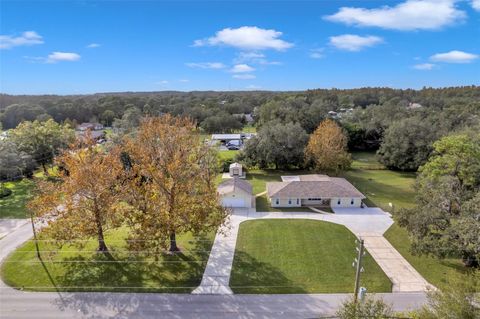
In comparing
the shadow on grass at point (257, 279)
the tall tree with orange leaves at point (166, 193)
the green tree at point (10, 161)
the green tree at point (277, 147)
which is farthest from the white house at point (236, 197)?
the green tree at point (10, 161)

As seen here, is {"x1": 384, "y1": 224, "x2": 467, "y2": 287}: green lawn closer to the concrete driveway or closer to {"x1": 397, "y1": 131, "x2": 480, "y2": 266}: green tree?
{"x1": 397, "y1": 131, "x2": 480, "y2": 266}: green tree

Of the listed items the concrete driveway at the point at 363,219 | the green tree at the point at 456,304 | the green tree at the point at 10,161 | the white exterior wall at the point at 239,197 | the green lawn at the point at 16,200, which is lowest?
the concrete driveway at the point at 363,219

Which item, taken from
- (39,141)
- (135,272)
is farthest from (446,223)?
(39,141)

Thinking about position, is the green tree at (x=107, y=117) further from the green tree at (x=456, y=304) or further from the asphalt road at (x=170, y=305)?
the green tree at (x=456, y=304)

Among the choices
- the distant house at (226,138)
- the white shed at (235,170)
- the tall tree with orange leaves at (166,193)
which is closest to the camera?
the tall tree with orange leaves at (166,193)

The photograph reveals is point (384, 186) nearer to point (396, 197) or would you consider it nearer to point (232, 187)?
point (396, 197)

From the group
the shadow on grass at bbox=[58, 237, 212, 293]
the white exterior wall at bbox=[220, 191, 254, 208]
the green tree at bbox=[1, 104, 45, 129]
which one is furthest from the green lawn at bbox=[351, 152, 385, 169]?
the green tree at bbox=[1, 104, 45, 129]

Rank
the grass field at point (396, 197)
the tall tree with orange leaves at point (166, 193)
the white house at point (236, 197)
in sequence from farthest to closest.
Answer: the white house at point (236, 197), the grass field at point (396, 197), the tall tree with orange leaves at point (166, 193)

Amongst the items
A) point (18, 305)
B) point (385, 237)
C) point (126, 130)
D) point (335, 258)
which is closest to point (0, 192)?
point (126, 130)
